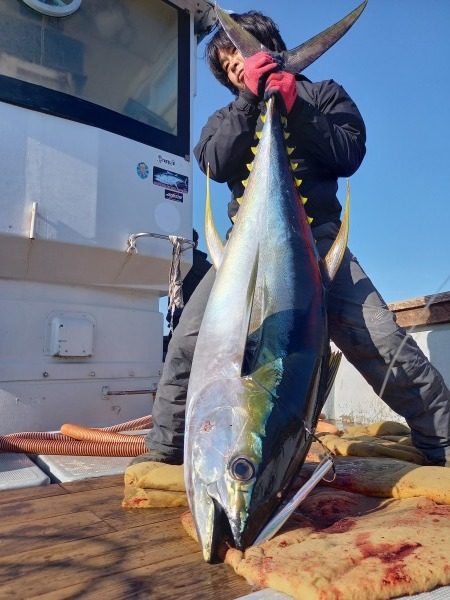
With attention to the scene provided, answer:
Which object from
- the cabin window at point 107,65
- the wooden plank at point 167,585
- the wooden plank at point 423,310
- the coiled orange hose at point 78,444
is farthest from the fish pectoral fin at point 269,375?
the cabin window at point 107,65

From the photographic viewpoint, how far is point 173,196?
3689 mm

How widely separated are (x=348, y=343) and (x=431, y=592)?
1128mm

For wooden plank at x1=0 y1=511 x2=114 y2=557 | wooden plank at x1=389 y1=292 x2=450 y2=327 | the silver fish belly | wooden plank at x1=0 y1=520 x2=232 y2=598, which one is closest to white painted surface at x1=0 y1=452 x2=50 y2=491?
wooden plank at x1=0 y1=511 x2=114 y2=557

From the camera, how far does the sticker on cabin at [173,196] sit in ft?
12.0

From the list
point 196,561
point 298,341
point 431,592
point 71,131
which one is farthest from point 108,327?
point 431,592

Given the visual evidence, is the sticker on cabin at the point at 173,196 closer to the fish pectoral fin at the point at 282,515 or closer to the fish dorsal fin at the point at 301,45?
the fish dorsal fin at the point at 301,45

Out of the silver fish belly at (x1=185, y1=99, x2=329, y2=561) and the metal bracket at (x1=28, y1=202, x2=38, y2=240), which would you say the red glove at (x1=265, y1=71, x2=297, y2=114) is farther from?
the metal bracket at (x1=28, y1=202, x2=38, y2=240)

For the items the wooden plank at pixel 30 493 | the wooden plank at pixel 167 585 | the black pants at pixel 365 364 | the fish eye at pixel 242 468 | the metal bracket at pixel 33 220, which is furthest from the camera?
the metal bracket at pixel 33 220

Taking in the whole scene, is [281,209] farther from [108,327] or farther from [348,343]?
[108,327]

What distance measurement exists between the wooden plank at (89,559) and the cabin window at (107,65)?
8.97 feet

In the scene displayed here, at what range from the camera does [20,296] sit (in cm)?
320

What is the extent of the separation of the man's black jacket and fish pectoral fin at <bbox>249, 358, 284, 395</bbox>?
957 millimetres

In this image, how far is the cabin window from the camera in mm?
3229

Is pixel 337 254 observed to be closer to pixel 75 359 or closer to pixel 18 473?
pixel 18 473
